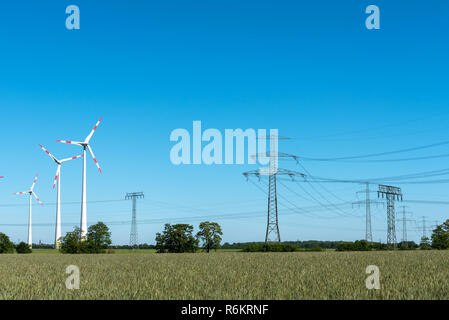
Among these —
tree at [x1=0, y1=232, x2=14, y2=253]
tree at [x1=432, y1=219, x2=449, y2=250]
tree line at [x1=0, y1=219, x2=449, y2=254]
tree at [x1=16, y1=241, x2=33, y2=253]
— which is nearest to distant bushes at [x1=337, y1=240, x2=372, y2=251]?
tree line at [x1=0, y1=219, x2=449, y2=254]

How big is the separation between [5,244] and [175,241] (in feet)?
127

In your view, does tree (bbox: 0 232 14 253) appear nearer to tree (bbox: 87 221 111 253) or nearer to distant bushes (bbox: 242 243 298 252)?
tree (bbox: 87 221 111 253)

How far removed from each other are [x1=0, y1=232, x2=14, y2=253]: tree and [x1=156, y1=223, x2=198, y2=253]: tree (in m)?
34.7

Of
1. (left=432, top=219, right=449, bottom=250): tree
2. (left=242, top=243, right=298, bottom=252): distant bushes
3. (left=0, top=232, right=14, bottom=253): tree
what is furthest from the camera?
(left=432, top=219, right=449, bottom=250): tree

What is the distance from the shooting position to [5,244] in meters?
88.9

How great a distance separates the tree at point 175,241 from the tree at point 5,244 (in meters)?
34.7

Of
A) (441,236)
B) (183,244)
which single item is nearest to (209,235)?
(183,244)

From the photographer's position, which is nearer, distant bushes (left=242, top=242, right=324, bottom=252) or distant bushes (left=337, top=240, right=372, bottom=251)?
distant bushes (left=242, top=242, right=324, bottom=252)

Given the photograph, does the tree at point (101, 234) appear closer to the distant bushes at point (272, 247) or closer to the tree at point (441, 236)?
the distant bushes at point (272, 247)

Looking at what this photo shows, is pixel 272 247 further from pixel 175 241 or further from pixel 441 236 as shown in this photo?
pixel 441 236

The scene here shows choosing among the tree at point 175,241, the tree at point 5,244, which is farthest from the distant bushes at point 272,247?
the tree at point 5,244

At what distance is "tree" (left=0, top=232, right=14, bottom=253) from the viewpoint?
88.1 meters

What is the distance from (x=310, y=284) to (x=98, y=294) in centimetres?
635
